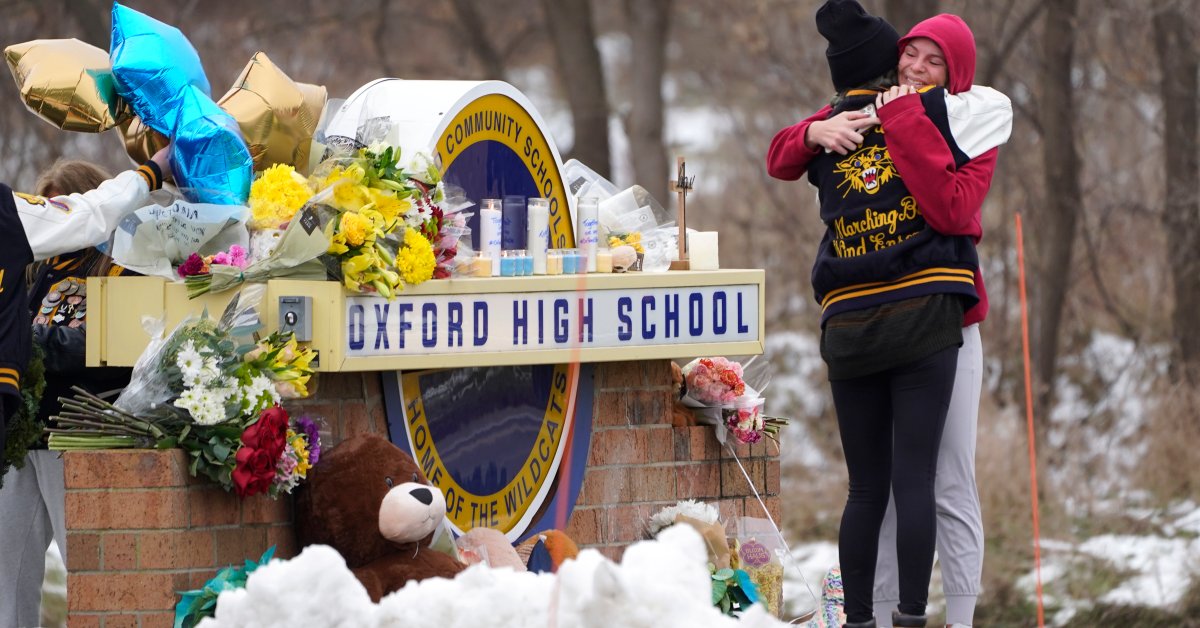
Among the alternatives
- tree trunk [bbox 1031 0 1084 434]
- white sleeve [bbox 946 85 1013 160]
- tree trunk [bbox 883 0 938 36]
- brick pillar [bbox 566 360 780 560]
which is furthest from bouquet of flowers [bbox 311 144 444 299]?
tree trunk [bbox 1031 0 1084 434]

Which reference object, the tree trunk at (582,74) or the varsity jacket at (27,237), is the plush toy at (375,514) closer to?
the varsity jacket at (27,237)

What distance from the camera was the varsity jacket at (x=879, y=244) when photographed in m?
4.71

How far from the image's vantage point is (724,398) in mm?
5855

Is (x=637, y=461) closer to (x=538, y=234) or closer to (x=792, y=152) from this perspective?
(x=538, y=234)

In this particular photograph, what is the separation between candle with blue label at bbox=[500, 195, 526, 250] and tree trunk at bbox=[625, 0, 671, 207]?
918 cm

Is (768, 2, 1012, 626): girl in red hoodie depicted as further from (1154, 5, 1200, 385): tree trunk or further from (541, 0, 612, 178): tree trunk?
(541, 0, 612, 178): tree trunk

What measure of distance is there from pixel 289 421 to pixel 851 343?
5.30ft

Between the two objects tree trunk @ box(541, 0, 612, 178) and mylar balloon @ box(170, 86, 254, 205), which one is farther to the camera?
tree trunk @ box(541, 0, 612, 178)

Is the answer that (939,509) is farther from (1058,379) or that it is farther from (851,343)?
(1058,379)

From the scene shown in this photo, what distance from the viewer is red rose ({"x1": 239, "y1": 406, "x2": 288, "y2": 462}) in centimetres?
450

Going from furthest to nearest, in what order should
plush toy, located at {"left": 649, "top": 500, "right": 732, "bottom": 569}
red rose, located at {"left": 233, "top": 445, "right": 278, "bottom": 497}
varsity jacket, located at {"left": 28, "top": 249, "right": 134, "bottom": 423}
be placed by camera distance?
plush toy, located at {"left": 649, "top": 500, "right": 732, "bottom": 569}
varsity jacket, located at {"left": 28, "top": 249, "right": 134, "bottom": 423}
red rose, located at {"left": 233, "top": 445, "right": 278, "bottom": 497}

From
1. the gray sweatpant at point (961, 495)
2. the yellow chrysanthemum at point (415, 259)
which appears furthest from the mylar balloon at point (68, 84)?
the gray sweatpant at point (961, 495)

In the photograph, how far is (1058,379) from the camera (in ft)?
45.5

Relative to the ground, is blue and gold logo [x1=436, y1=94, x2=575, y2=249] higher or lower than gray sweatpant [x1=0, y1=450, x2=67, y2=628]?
higher
